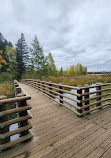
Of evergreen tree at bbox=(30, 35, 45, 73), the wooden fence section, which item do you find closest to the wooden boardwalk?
the wooden fence section

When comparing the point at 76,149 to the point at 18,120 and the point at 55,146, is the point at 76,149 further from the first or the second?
the point at 18,120

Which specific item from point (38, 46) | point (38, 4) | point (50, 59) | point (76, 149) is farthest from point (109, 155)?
point (50, 59)

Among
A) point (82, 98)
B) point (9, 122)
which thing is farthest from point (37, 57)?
point (9, 122)

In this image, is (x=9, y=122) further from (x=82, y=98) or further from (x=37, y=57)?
(x=37, y=57)

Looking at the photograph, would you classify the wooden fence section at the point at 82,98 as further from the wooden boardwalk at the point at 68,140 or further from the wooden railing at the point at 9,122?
the wooden railing at the point at 9,122

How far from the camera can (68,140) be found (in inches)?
75.3

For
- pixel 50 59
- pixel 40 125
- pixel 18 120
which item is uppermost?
pixel 50 59

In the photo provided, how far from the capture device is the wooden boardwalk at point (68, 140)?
5.18 ft

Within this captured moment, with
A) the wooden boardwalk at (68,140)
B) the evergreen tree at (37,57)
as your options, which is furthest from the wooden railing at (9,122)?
the evergreen tree at (37,57)

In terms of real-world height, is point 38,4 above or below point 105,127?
above

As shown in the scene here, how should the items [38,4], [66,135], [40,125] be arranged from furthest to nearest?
[38,4]
[40,125]
[66,135]

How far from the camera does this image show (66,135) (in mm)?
2084

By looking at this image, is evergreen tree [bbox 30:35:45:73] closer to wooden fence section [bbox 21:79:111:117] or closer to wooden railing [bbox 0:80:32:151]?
wooden fence section [bbox 21:79:111:117]

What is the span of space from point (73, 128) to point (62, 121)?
490mm
